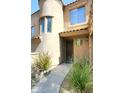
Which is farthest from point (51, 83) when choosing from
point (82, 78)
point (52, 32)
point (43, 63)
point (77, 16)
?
point (77, 16)

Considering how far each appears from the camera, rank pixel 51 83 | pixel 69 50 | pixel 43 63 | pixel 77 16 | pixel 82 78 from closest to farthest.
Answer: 1. pixel 82 78
2. pixel 51 83
3. pixel 43 63
4. pixel 77 16
5. pixel 69 50

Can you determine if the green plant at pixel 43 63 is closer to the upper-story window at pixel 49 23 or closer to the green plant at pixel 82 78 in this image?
the upper-story window at pixel 49 23

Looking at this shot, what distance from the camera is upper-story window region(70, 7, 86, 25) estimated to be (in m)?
12.1

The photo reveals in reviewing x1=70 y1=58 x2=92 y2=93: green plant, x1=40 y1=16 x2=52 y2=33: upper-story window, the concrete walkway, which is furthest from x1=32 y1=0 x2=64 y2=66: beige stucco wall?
x1=70 y1=58 x2=92 y2=93: green plant

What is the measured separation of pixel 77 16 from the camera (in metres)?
12.6

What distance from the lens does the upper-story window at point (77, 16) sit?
12125 millimetres

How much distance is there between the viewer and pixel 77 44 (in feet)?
39.8

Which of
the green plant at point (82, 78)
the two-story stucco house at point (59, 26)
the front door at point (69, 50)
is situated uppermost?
the two-story stucco house at point (59, 26)

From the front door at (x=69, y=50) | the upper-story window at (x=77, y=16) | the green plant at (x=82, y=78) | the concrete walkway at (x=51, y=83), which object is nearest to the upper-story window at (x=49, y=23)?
the upper-story window at (x=77, y=16)

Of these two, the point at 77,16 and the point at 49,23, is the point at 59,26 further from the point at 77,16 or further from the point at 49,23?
the point at 77,16

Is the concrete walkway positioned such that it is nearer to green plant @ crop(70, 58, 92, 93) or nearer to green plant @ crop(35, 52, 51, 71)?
green plant @ crop(35, 52, 51, 71)
